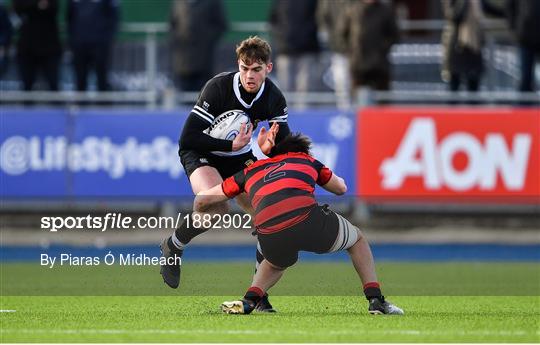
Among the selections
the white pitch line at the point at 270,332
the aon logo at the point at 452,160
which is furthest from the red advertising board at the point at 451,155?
the white pitch line at the point at 270,332

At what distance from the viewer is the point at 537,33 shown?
20500 millimetres

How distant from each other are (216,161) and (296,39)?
9.09 meters

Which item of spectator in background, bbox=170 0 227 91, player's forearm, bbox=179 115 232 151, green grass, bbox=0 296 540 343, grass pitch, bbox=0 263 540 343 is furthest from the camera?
spectator in background, bbox=170 0 227 91

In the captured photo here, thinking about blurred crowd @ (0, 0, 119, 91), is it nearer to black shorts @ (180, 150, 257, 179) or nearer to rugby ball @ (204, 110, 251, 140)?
black shorts @ (180, 150, 257, 179)

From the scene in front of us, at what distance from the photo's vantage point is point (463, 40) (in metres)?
20.5

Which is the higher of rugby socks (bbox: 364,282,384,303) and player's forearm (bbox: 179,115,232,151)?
player's forearm (bbox: 179,115,232,151)

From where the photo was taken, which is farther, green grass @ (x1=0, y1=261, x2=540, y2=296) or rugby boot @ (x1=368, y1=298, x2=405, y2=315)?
green grass @ (x1=0, y1=261, x2=540, y2=296)

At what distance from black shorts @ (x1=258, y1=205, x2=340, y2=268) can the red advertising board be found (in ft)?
32.7

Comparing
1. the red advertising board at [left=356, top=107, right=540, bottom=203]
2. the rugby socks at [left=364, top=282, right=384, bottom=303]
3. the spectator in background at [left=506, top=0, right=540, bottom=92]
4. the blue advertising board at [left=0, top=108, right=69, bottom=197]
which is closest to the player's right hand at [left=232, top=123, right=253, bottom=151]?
the rugby socks at [left=364, top=282, right=384, bottom=303]

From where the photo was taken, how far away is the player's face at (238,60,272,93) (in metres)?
11.1

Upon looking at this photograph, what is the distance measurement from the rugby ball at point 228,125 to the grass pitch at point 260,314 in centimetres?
121

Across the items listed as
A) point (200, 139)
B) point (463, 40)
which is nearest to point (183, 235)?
point (200, 139)

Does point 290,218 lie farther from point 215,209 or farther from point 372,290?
point 215,209

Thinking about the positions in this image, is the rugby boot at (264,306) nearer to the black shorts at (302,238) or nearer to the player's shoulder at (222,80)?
the black shorts at (302,238)
